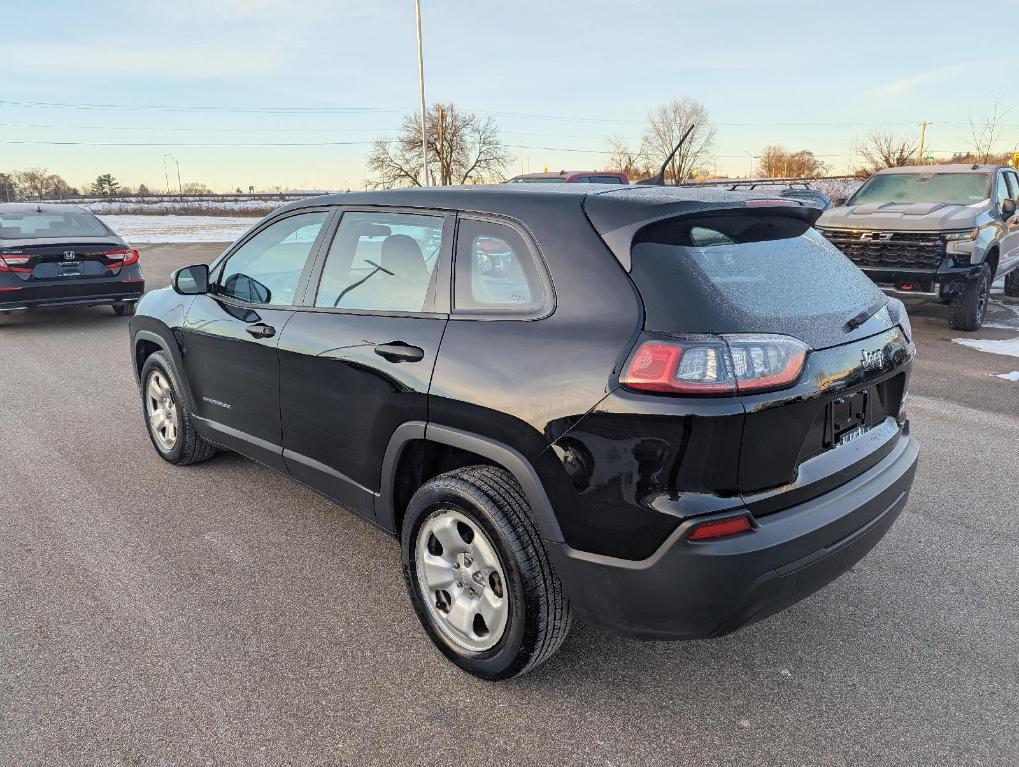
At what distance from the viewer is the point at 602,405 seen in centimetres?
219

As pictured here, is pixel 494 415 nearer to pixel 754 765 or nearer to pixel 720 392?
pixel 720 392

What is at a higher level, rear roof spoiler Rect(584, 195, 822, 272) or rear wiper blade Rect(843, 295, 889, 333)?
rear roof spoiler Rect(584, 195, 822, 272)

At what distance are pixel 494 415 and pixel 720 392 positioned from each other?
74 cm

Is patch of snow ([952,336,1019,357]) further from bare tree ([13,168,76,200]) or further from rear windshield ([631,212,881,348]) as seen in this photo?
bare tree ([13,168,76,200])

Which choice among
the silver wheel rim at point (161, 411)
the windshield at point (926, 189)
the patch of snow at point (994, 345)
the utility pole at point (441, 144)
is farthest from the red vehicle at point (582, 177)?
the utility pole at point (441, 144)

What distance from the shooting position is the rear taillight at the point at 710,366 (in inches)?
82.7

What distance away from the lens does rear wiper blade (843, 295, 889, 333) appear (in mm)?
2517

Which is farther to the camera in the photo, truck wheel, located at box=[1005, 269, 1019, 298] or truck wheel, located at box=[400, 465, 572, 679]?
truck wheel, located at box=[1005, 269, 1019, 298]

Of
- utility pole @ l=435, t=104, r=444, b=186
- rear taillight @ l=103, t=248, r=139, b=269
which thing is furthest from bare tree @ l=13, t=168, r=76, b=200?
rear taillight @ l=103, t=248, r=139, b=269

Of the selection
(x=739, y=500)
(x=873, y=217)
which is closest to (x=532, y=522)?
(x=739, y=500)

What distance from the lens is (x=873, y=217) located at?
946 centimetres

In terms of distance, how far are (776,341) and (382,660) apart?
5.96ft

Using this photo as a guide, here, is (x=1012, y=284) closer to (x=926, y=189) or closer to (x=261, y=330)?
(x=926, y=189)

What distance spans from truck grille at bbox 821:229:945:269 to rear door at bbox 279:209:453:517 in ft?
24.4
